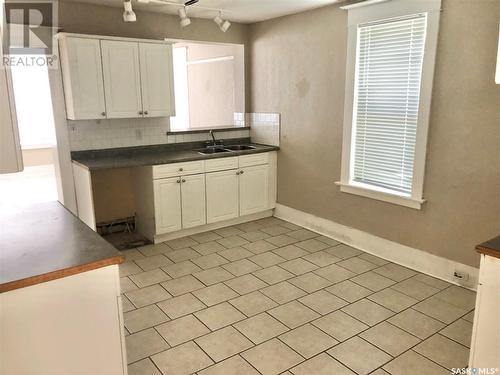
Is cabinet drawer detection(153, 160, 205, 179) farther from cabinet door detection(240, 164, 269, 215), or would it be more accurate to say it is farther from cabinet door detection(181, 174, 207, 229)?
cabinet door detection(240, 164, 269, 215)

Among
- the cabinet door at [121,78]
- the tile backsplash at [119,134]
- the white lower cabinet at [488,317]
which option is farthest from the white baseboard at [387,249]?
the cabinet door at [121,78]

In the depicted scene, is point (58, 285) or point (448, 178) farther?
point (448, 178)

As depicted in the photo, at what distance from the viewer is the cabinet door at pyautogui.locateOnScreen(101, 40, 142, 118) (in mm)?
3807

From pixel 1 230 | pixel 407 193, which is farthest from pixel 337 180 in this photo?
pixel 1 230

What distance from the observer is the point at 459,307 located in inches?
114

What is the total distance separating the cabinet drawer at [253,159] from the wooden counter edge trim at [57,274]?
302cm

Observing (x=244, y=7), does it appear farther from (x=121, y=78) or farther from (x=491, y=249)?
(x=491, y=249)

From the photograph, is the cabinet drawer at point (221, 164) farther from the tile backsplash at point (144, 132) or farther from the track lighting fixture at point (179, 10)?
the track lighting fixture at point (179, 10)

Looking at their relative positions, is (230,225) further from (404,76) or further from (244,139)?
(404,76)

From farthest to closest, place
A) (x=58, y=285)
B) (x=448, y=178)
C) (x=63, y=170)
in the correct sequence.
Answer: (x=63, y=170), (x=448, y=178), (x=58, y=285)

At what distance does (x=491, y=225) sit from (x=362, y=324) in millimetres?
1253

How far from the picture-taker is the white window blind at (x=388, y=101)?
3291mm

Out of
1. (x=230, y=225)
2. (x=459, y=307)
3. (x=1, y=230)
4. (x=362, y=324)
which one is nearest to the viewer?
(x=1, y=230)

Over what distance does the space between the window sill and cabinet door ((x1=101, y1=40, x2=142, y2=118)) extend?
2.28m
